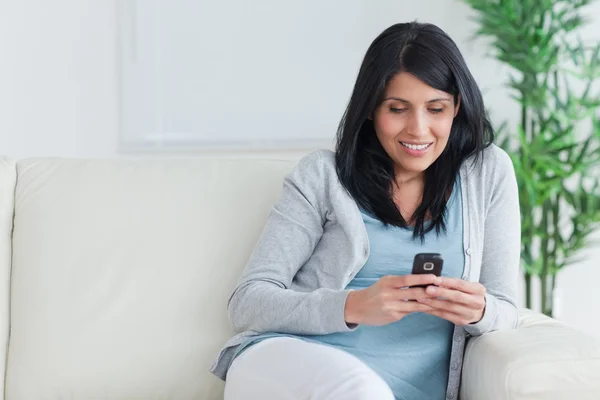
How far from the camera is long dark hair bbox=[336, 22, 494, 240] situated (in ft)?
5.36

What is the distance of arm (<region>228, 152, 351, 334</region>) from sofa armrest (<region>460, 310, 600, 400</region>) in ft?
0.84

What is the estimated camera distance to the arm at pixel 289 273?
4.96 feet

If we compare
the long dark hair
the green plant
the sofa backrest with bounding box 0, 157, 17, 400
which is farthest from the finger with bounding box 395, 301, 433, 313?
the green plant

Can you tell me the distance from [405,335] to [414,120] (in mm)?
406

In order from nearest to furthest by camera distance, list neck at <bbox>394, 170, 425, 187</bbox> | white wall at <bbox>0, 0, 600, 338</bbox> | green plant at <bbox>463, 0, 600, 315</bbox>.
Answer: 1. neck at <bbox>394, 170, 425, 187</bbox>
2. green plant at <bbox>463, 0, 600, 315</bbox>
3. white wall at <bbox>0, 0, 600, 338</bbox>

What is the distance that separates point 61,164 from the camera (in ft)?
6.17

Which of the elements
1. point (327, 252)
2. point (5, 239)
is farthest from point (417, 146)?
point (5, 239)

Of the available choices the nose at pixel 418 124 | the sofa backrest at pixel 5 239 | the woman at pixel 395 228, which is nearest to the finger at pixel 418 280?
the woman at pixel 395 228

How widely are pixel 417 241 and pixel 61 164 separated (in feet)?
2.63

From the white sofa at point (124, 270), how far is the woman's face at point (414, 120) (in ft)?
1.00

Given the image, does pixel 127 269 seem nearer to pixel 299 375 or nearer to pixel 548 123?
pixel 299 375

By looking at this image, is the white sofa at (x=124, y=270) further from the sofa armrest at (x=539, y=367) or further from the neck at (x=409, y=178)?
the neck at (x=409, y=178)

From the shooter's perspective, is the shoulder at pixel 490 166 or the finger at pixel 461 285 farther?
the shoulder at pixel 490 166

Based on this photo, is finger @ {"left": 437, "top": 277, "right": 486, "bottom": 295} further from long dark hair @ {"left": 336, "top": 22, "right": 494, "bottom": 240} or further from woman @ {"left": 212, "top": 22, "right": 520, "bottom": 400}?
long dark hair @ {"left": 336, "top": 22, "right": 494, "bottom": 240}
